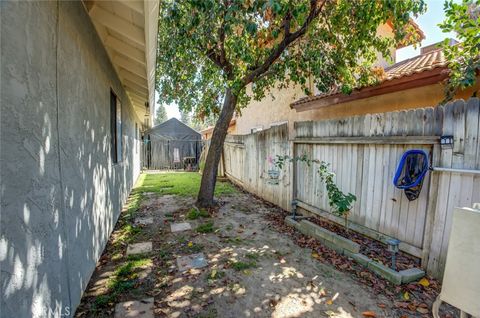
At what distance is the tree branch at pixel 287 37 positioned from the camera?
16.1 feet

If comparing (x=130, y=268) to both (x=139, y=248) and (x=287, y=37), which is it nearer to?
Result: (x=139, y=248)

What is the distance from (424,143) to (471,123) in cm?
52

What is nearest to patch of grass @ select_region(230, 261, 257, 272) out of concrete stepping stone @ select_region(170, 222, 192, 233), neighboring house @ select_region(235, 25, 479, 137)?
concrete stepping stone @ select_region(170, 222, 192, 233)

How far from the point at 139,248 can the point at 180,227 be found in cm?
106

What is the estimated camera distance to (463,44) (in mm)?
3367

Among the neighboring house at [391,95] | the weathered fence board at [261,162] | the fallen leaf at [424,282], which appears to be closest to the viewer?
the fallen leaf at [424,282]

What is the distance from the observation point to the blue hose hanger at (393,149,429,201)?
124 inches

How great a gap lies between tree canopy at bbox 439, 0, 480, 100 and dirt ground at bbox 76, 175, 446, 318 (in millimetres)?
3101

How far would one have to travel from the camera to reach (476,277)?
2105mm

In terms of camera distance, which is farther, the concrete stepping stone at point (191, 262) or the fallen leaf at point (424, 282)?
the concrete stepping stone at point (191, 262)

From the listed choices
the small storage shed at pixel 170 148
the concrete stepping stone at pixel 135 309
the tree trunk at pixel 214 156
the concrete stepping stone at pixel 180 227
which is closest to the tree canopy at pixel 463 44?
the tree trunk at pixel 214 156

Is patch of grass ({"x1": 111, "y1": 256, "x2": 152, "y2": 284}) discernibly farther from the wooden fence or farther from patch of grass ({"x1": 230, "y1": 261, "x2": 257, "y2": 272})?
the wooden fence

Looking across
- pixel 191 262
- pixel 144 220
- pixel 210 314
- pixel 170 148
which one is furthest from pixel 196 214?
pixel 170 148

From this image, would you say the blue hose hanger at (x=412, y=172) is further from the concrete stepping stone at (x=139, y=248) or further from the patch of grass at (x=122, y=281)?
the concrete stepping stone at (x=139, y=248)
